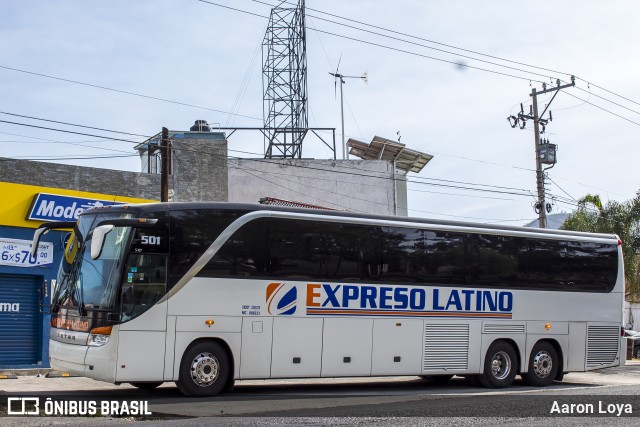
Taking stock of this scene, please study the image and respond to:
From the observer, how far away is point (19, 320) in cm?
2078

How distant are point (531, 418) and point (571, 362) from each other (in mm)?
8548

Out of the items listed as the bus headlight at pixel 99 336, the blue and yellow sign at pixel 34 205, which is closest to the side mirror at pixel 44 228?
the bus headlight at pixel 99 336

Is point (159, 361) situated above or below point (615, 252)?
below

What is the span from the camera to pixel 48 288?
21109mm

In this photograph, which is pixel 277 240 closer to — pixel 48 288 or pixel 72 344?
pixel 72 344

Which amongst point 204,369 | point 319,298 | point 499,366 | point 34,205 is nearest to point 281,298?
point 319,298

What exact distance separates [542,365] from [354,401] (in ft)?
21.8

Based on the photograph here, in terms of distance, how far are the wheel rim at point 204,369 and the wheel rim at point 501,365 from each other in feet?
23.2

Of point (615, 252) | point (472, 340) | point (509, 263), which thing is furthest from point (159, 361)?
point (615, 252)

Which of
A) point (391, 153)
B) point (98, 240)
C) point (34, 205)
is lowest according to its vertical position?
point (98, 240)

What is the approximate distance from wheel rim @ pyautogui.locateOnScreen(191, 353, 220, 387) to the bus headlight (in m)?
1.70

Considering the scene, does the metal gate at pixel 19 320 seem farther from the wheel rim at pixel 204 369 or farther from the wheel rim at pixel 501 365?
the wheel rim at pixel 501 365
